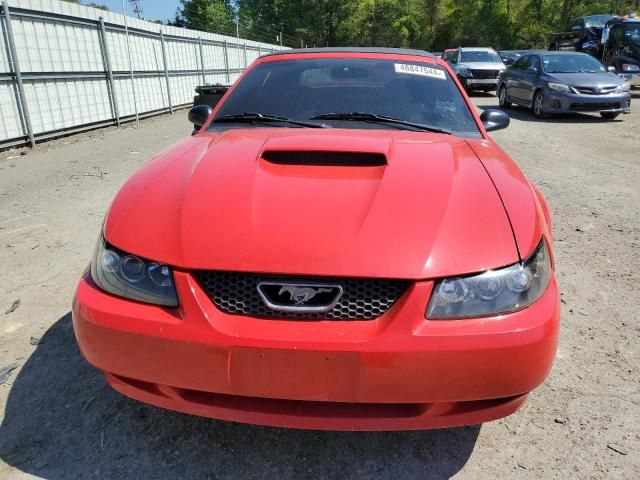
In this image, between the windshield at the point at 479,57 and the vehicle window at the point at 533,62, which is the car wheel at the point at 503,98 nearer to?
the vehicle window at the point at 533,62

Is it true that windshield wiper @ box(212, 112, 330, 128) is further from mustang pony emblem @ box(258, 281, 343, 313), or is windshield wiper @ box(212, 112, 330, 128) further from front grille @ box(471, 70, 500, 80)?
front grille @ box(471, 70, 500, 80)

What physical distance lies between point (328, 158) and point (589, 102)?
1078cm

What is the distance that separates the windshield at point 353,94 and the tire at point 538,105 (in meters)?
9.86

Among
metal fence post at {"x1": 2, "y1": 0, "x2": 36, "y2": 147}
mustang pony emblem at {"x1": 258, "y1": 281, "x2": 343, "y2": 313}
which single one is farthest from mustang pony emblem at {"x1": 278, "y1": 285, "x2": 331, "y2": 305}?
metal fence post at {"x1": 2, "y1": 0, "x2": 36, "y2": 147}

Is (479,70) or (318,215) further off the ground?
(479,70)

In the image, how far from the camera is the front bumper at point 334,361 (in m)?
1.55

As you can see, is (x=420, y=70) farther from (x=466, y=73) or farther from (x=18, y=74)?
(x=466, y=73)

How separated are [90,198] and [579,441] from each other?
5.21 m

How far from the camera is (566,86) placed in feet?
36.0

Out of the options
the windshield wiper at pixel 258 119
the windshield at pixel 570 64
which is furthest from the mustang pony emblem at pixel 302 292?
the windshield at pixel 570 64

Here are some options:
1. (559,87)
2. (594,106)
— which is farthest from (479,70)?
(594,106)

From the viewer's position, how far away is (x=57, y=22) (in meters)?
9.55

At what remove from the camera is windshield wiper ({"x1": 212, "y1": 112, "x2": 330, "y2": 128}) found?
9.10ft

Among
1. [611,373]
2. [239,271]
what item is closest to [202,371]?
[239,271]
